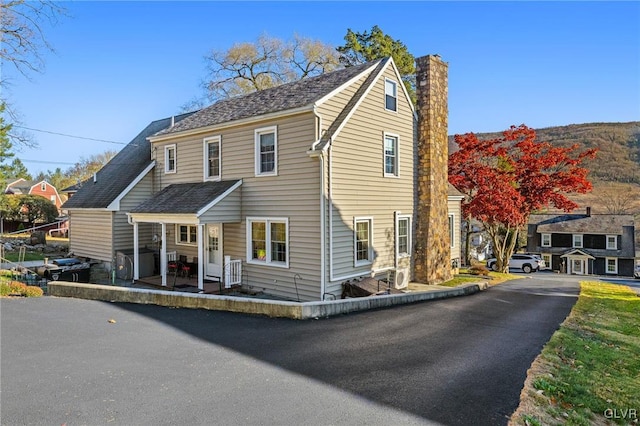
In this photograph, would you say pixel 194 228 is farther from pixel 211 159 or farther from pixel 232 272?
pixel 232 272

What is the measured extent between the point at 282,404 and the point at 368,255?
927cm

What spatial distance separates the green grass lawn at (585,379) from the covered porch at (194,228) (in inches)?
391

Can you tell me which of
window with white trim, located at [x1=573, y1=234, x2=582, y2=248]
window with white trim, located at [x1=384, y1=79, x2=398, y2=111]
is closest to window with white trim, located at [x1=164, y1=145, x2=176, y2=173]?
window with white trim, located at [x1=384, y1=79, x2=398, y2=111]

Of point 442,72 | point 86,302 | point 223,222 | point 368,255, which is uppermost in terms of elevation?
point 442,72

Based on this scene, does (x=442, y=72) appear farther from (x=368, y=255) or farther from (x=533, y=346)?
(x=533, y=346)

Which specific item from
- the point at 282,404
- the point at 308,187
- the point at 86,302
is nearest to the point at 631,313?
Result: the point at 308,187

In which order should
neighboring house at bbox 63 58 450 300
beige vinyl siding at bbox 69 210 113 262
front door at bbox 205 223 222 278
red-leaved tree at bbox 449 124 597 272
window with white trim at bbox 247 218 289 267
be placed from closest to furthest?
1. neighboring house at bbox 63 58 450 300
2. window with white trim at bbox 247 218 289 267
3. front door at bbox 205 223 222 278
4. beige vinyl siding at bbox 69 210 113 262
5. red-leaved tree at bbox 449 124 597 272

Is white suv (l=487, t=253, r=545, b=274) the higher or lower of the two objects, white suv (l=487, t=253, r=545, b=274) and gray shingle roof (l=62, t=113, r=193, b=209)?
the lower

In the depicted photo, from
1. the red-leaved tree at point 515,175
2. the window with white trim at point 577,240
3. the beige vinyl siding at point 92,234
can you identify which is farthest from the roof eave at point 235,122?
the window with white trim at point 577,240

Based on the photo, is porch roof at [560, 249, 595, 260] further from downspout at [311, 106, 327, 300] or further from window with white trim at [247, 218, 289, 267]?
window with white trim at [247, 218, 289, 267]

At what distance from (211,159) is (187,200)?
2055 mm

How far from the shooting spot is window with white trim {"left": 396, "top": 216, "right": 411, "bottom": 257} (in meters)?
15.2

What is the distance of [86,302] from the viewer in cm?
1028

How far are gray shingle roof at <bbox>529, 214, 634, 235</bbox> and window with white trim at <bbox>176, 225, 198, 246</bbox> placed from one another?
42.7 meters
